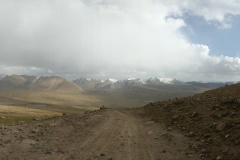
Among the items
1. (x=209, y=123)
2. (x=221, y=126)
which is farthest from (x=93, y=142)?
(x=209, y=123)

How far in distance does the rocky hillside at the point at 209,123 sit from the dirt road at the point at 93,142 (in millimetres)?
1232

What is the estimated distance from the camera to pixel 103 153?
74.7ft

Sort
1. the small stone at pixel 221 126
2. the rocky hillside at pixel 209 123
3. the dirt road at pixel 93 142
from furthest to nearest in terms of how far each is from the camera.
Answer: the small stone at pixel 221 126 < the dirt road at pixel 93 142 < the rocky hillside at pixel 209 123

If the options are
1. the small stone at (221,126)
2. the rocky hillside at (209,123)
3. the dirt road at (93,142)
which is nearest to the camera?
the rocky hillside at (209,123)

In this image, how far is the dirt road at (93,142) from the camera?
22.3 metres

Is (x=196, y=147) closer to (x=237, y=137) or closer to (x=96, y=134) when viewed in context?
(x=237, y=137)

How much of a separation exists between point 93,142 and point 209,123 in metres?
11.1

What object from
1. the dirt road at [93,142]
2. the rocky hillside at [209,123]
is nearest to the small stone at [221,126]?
the rocky hillside at [209,123]

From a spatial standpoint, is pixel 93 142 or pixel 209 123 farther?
pixel 209 123

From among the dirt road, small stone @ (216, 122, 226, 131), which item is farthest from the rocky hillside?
the dirt road

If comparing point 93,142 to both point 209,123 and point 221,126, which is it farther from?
point 209,123

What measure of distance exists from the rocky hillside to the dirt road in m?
1.23

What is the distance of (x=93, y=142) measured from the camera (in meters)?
26.7

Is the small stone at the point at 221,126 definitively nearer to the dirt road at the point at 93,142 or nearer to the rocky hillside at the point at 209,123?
the rocky hillside at the point at 209,123
